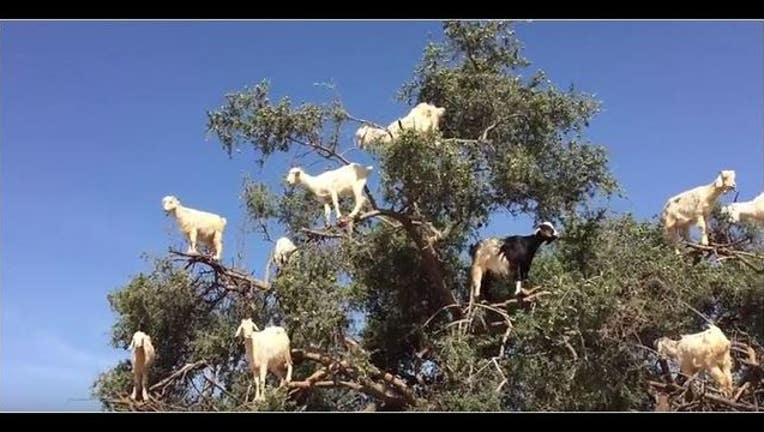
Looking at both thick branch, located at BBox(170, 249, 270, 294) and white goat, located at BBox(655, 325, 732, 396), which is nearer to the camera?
white goat, located at BBox(655, 325, 732, 396)

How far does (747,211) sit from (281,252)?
3.79m

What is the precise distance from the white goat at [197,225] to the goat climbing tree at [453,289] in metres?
0.15

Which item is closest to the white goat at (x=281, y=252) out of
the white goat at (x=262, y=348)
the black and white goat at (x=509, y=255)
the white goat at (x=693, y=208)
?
the white goat at (x=262, y=348)

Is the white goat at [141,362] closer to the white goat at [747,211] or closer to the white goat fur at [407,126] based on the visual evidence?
the white goat fur at [407,126]

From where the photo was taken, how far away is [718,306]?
7.13 meters

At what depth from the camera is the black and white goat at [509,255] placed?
6.81 meters

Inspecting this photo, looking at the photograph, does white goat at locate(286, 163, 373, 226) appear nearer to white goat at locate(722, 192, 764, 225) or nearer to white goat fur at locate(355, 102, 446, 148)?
white goat fur at locate(355, 102, 446, 148)

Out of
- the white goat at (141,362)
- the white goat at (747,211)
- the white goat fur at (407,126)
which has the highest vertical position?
the white goat fur at (407,126)

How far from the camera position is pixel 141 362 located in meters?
6.65

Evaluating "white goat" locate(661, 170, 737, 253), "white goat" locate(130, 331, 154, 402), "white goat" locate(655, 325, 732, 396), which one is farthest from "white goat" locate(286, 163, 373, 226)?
"white goat" locate(655, 325, 732, 396)

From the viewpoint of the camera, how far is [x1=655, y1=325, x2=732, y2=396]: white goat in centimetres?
604

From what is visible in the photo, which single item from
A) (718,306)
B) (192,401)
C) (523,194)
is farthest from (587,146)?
(192,401)

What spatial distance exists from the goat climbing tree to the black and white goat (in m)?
0.22

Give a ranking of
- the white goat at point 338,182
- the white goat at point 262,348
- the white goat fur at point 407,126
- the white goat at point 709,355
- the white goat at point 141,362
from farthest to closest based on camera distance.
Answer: the white goat at point 338,182, the white goat fur at point 407,126, the white goat at point 141,362, the white goat at point 262,348, the white goat at point 709,355
